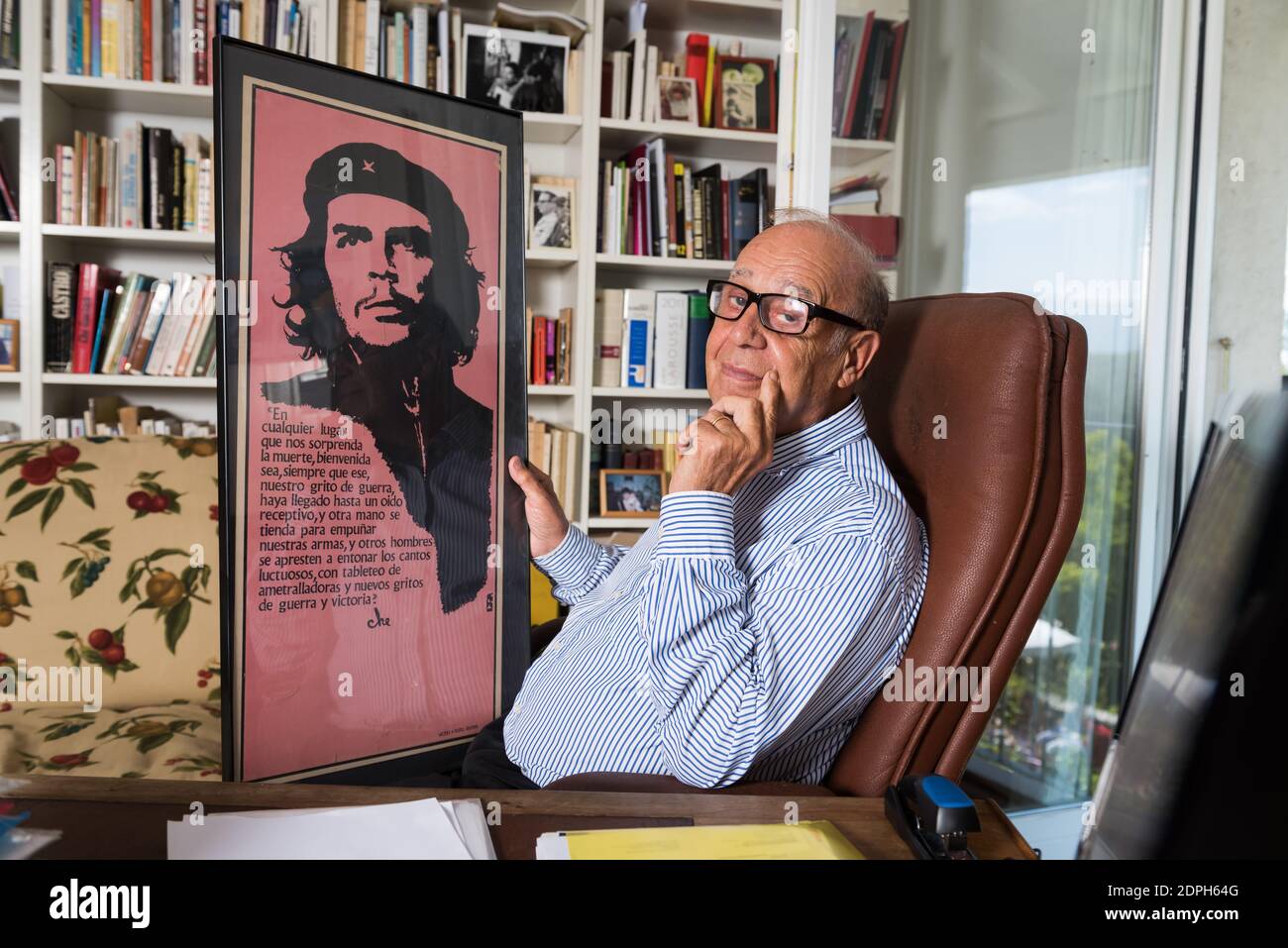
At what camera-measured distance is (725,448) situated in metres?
1.10

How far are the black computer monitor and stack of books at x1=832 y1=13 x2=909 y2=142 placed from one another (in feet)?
6.56

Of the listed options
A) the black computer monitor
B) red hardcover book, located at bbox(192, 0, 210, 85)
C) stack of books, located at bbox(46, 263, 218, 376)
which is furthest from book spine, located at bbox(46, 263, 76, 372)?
the black computer monitor

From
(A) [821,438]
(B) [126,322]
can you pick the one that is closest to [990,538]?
(A) [821,438]

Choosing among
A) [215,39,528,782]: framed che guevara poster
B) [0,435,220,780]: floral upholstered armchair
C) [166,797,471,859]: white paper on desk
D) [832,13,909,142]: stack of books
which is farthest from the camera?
[832,13,909,142]: stack of books

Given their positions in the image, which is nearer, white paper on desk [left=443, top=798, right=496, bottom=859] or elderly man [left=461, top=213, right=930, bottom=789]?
white paper on desk [left=443, top=798, right=496, bottom=859]

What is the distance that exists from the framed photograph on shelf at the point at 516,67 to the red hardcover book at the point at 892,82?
1.22m

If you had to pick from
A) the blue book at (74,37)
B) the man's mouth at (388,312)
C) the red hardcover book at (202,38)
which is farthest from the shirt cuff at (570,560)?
the blue book at (74,37)

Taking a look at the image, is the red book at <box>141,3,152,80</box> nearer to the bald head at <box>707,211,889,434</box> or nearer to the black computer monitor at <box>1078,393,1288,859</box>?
the bald head at <box>707,211,889,434</box>

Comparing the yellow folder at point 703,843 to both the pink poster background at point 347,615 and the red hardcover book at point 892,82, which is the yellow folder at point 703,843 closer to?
the pink poster background at point 347,615

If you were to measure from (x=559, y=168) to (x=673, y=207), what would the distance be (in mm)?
424

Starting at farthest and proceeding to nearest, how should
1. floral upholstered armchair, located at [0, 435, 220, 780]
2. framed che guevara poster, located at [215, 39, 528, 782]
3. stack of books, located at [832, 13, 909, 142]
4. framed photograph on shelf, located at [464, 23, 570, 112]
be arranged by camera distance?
framed photograph on shelf, located at [464, 23, 570, 112] < stack of books, located at [832, 13, 909, 142] < floral upholstered armchair, located at [0, 435, 220, 780] < framed che guevara poster, located at [215, 39, 528, 782]

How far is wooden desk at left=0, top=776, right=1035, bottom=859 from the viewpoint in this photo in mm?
700

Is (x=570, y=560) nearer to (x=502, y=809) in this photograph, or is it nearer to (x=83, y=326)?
(x=502, y=809)
